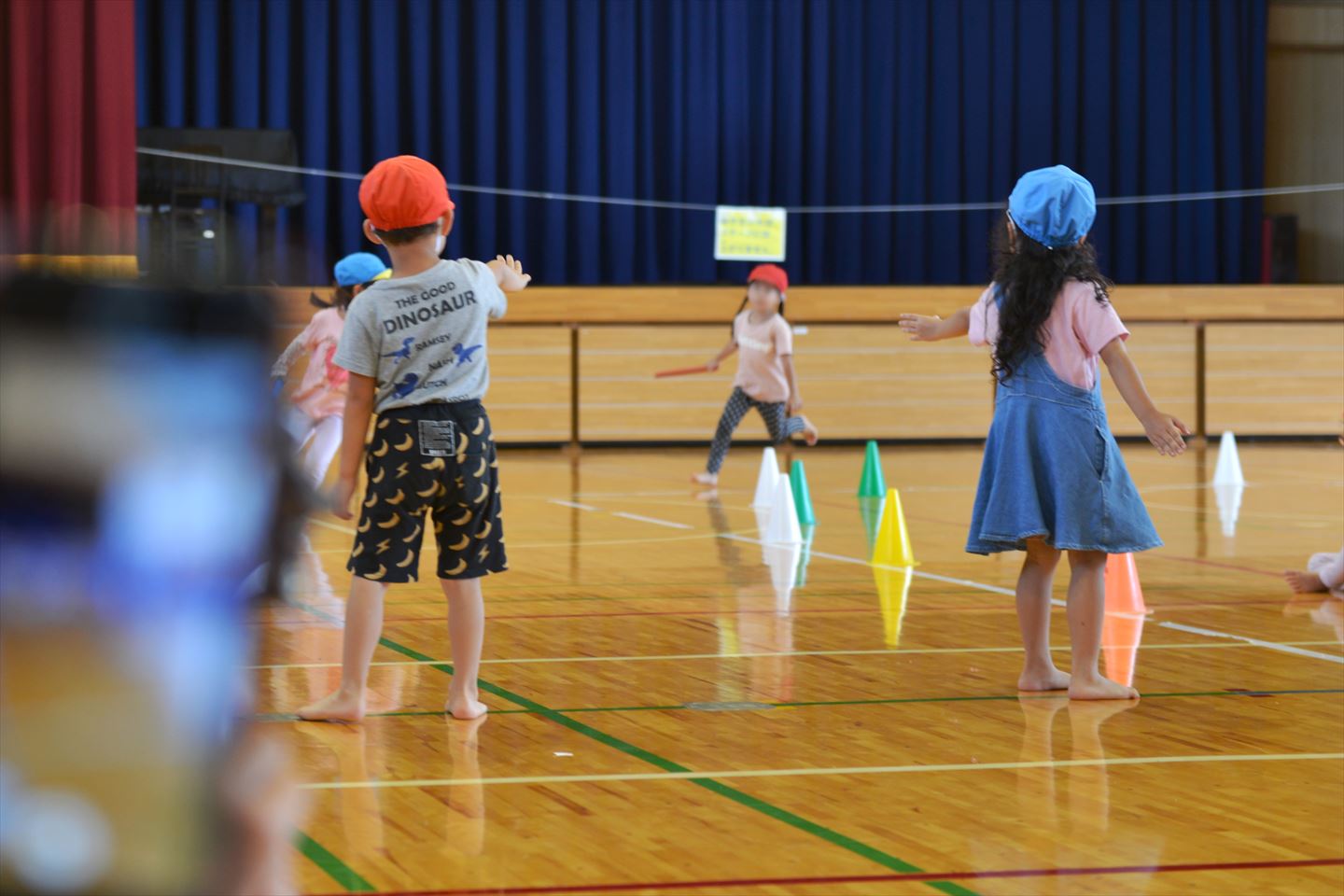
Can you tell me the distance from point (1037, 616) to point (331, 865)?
6.62 ft

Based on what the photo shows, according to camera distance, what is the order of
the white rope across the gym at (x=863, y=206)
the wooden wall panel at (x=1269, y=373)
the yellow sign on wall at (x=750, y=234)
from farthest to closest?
the yellow sign on wall at (x=750, y=234) < the white rope across the gym at (x=863, y=206) < the wooden wall panel at (x=1269, y=373)

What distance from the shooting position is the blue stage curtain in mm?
15258

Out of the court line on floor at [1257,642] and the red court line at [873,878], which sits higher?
the red court line at [873,878]

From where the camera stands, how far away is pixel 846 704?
151 inches

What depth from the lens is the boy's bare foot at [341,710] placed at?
361cm

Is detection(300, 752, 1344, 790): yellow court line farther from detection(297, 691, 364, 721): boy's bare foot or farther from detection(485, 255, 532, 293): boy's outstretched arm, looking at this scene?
detection(485, 255, 532, 293): boy's outstretched arm

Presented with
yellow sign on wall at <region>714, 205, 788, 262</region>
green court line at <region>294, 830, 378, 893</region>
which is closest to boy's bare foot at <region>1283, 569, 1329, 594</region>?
green court line at <region>294, 830, 378, 893</region>

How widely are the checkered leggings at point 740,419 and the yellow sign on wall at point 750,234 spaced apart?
18.7ft

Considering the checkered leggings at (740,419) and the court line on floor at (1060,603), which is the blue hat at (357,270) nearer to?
the court line on floor at (1060,603)

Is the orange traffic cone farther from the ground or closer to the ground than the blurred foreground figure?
A: closer to the ground

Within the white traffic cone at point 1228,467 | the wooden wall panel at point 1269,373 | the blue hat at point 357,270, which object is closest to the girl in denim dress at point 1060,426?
the blue hat at point 357,270

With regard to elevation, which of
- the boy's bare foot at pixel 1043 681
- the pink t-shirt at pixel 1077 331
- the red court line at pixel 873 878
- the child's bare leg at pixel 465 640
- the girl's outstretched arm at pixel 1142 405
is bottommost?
the boy's bare foot at pixel 1043 681

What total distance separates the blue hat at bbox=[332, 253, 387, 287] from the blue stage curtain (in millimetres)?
8499

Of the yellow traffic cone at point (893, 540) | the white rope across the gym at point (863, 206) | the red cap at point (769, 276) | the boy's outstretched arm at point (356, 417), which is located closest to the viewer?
the boy's outstretched arm at point (356, 417)
